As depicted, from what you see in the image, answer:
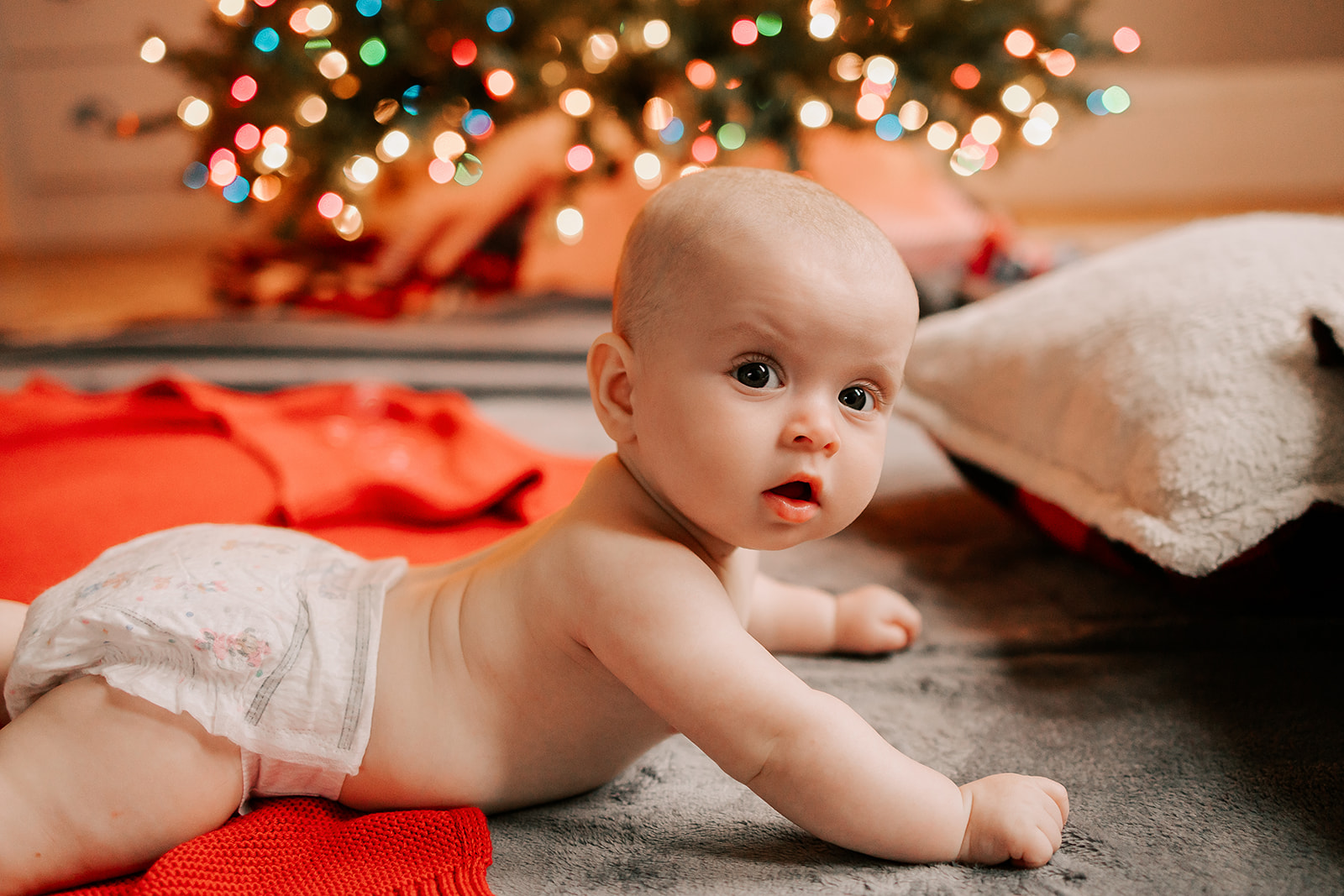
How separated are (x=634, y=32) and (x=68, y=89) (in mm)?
2951

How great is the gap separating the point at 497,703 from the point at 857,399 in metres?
0.30

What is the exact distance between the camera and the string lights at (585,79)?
5.80ft

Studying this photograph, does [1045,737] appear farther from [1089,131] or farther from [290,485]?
[1089,131]

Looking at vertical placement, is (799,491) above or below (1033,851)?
above

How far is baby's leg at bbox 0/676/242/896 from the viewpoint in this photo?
0.54 m

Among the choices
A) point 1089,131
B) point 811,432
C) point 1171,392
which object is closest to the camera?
point 811,432

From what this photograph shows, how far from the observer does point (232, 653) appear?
58 centimetres

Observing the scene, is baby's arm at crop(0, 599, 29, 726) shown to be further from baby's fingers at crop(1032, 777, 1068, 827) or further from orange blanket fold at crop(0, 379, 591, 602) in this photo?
baby's fingers at crop(1032, 777, 1068, 827)

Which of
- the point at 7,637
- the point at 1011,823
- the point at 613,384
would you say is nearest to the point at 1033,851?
the point at 1011,823

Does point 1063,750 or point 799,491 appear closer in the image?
point 799,491

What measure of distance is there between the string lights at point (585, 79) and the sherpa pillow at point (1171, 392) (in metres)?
0.98

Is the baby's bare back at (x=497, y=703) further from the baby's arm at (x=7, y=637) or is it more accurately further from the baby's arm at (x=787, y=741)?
the baby's arm at (x=7, y=637)

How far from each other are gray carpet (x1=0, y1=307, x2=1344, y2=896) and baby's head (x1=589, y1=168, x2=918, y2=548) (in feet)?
0.65

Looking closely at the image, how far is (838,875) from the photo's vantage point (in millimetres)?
545
